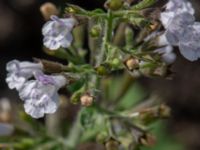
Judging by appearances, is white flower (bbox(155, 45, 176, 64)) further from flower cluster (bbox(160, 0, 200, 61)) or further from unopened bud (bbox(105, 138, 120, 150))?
unopened bud (bbox(105, 138, 120, 150))

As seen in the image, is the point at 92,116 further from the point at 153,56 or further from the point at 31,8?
the point at 31,8

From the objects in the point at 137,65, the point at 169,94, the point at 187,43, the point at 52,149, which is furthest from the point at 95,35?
the point at 169,94

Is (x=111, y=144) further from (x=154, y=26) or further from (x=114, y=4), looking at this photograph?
(x=114, y=4)

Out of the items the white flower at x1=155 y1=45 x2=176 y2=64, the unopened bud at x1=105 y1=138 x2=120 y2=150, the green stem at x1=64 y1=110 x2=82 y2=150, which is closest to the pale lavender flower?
the white flower at x1=155 y1=45 x2=176 y2=64

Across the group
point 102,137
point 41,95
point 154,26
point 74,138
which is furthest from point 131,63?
point 74,138

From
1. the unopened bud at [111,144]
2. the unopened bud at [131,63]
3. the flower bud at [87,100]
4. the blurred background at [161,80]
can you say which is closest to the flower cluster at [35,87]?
the flower bud at [87,100]
